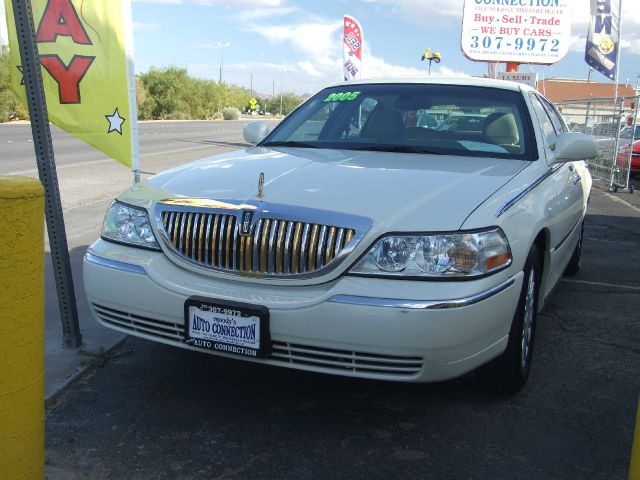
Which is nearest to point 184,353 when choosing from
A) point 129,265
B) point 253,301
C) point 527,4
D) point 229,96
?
point 129,265

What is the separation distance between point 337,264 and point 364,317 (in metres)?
0.27

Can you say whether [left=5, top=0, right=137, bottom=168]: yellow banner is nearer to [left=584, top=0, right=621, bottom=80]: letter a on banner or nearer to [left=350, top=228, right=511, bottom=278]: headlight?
[left=350, top=228, right=511, bottom=278]: headlight

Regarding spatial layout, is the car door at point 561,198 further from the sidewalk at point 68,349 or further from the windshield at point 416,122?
the sidewalk at point 68,349

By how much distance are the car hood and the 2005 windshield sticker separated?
3.08ft

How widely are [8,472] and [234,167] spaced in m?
1.90

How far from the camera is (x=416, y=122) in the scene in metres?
4.61

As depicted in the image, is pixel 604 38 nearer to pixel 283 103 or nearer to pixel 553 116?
pixel 553 116

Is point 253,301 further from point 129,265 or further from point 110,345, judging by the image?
point 110,345

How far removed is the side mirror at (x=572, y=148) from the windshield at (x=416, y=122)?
20 centimetres

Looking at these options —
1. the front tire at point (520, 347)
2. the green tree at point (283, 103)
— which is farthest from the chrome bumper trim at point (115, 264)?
the green tree at point (283, 103)

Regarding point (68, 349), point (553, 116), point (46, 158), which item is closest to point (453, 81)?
point (553, 116)

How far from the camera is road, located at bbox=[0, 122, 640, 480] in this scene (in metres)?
2.98

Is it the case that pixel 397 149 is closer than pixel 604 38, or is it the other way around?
pixel 397 149

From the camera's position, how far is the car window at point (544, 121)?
15.3 feet
